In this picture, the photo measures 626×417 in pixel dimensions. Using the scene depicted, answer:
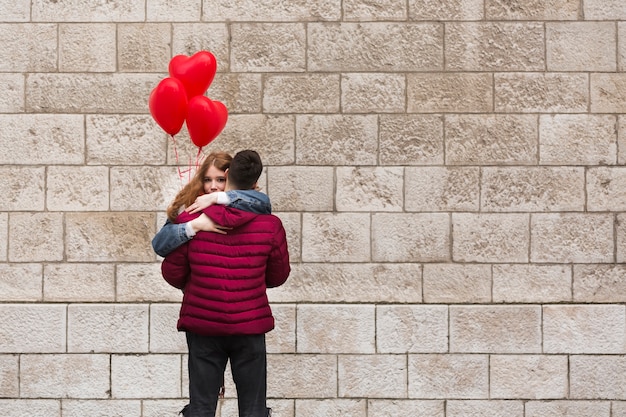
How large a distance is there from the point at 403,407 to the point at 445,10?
3072 millimetres

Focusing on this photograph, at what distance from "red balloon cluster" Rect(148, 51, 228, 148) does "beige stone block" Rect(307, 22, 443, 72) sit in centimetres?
126

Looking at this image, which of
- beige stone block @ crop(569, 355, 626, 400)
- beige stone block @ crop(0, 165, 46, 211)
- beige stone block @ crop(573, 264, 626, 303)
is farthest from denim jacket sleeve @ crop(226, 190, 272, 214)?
beige stone block @ crop(569, 355, 626, 400)

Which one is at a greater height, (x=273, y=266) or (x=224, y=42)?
(x=224, y=42)

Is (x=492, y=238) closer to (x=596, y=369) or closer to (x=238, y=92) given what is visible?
(x=596, y=369)

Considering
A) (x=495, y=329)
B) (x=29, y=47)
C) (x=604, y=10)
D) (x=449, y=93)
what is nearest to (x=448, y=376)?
(x=495, y=329)

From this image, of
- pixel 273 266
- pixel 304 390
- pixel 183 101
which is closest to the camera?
pixel 273 266

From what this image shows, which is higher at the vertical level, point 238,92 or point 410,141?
point 238,92

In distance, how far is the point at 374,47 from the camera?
688cm

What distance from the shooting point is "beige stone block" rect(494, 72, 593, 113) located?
22.5 ft

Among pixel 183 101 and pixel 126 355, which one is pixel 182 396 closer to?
pixel 126 355

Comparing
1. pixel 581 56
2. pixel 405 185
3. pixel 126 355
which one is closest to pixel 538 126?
pixel 581 56

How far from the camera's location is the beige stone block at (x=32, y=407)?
679 cm

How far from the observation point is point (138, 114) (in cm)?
691

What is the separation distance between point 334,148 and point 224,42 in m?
1.19
